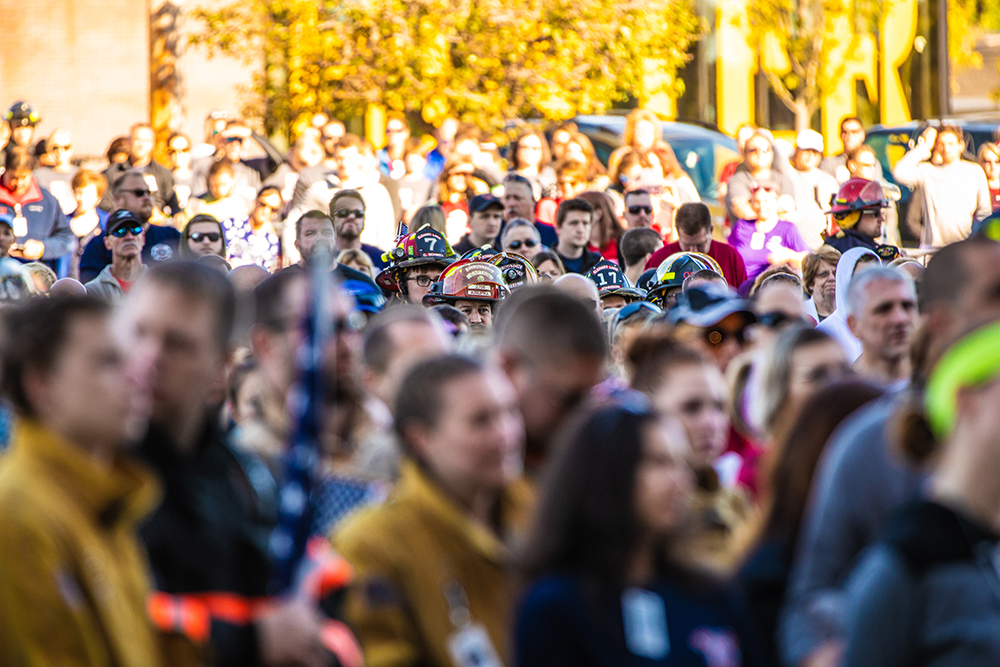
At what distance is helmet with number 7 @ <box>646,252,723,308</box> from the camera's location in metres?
9.32

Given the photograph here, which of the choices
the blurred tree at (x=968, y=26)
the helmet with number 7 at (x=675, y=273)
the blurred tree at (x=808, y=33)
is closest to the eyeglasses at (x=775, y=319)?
the helmet with number 7 at (x=675, y=273)

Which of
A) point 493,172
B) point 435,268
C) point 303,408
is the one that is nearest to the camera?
point 303,408

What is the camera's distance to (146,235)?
11.5 m

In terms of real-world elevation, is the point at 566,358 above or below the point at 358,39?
below

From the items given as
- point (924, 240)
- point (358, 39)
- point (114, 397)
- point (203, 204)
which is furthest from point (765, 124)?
point (114, 397)

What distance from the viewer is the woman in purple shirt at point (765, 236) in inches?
475

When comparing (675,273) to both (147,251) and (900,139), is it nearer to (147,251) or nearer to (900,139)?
(147,251)

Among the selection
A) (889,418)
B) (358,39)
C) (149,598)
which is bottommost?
(149,598)

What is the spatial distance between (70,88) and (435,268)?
19.4 m

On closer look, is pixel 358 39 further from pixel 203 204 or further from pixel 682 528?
pixel 682 528

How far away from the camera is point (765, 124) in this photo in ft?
101

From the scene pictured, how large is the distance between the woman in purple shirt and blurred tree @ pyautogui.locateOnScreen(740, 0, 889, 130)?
1441 cm

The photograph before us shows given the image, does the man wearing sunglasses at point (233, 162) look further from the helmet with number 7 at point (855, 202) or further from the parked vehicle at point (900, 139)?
the parked vehicle at point (900, 139)

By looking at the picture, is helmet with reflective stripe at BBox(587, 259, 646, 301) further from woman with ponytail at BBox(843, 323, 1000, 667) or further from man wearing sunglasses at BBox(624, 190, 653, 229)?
woman with ponytail at BBox(843, 323, 1000, 667)
